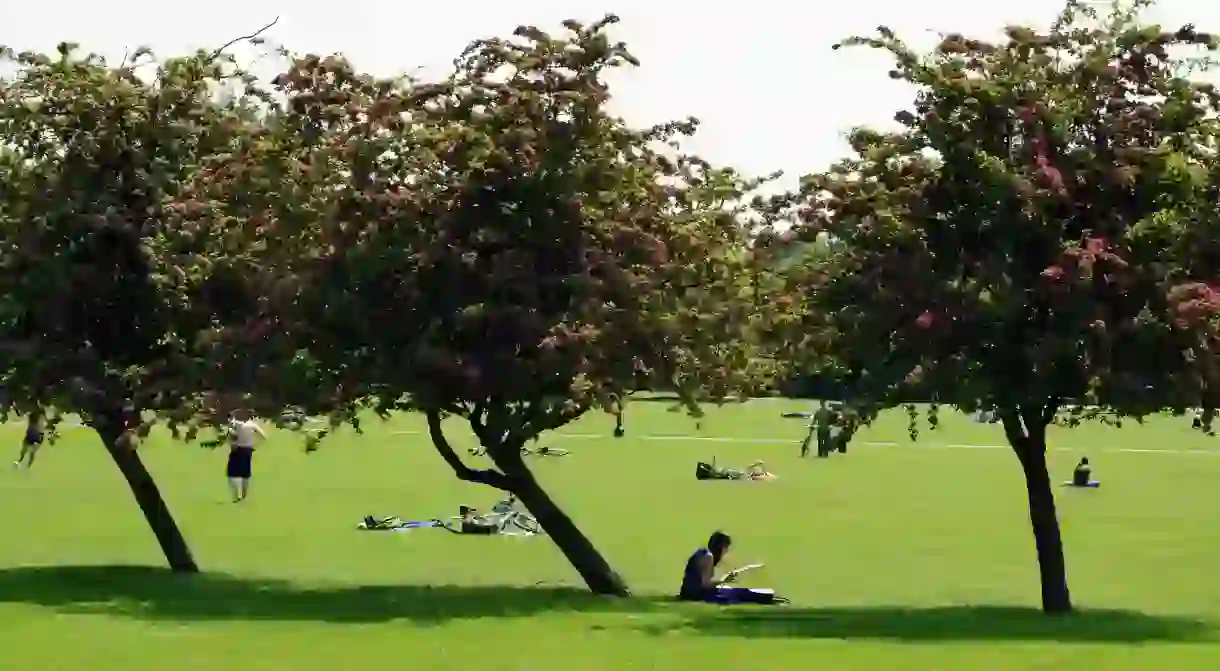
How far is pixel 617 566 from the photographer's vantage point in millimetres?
28188

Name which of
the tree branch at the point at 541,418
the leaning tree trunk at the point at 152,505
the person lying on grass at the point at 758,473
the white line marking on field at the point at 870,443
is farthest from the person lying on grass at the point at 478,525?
the white line marking on field at the point at 870,443

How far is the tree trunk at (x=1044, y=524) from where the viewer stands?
2173 cm

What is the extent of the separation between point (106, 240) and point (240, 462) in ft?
46.0

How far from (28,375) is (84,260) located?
1.34m

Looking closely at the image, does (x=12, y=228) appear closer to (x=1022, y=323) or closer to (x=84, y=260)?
(x=84, y=260)

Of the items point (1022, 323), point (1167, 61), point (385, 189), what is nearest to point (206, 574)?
point (385, 189)

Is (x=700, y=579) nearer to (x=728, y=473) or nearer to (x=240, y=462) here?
(x=240, y=462)

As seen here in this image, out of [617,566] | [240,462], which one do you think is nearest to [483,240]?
[617,566]

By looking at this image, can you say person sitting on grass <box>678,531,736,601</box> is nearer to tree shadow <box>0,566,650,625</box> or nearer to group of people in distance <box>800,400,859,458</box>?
tree shadow <box>0,566,650,625</box>

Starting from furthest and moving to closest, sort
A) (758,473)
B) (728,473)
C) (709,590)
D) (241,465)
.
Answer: (758,473) → (728,473) → (241,465) → (709,590)

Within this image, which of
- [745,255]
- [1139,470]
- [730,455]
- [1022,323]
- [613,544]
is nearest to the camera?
[1022,323]

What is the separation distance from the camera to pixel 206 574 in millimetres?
25312

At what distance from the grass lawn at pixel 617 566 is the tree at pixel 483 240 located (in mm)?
2257

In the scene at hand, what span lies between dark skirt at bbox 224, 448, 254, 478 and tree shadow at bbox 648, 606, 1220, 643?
1631 cm
